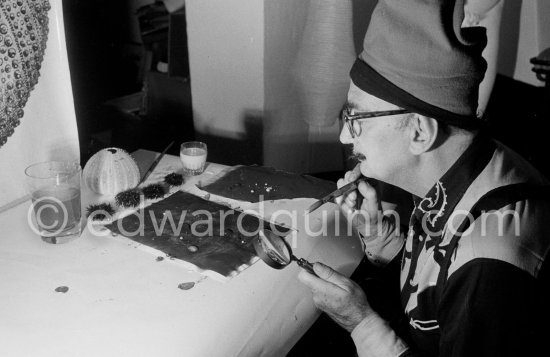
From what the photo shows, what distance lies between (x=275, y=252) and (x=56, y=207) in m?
0.66

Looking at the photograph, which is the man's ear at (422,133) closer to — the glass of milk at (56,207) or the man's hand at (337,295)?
the man's hand at (337,295)

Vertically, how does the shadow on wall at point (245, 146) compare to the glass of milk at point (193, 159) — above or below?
below

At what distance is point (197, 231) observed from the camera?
1.56 metres

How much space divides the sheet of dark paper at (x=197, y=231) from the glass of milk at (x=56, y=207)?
0.11 m

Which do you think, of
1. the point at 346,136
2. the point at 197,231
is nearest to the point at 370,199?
the point at 346,136

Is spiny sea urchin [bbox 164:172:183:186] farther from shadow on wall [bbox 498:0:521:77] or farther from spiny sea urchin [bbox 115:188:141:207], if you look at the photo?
shadow on wall [bbox 498:0:521:77]

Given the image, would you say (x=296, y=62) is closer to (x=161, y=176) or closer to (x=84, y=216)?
(x=161, y=176)

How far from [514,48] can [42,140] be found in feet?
11.3

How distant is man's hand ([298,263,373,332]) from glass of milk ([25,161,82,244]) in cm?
70

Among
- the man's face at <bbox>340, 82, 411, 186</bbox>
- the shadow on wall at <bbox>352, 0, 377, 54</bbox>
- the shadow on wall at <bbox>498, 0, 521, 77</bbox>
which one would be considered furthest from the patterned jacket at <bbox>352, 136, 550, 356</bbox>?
the shadow on wall at <bbox>498, 0, 521, 77</bbox>

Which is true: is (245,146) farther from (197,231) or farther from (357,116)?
(357,116)

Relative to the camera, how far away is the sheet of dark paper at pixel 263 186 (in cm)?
182

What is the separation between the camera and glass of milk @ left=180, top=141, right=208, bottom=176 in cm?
197

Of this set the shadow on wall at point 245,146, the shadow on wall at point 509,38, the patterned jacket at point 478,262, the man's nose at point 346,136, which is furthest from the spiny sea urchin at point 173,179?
the shadow on wall at point 509,38
